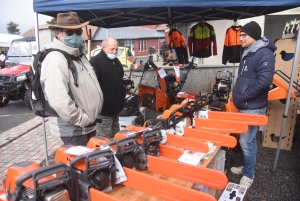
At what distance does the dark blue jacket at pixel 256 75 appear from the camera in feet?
7.18

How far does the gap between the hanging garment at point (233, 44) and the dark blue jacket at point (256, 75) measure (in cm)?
257

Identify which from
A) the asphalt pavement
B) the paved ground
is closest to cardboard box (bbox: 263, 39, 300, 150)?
the paved ground

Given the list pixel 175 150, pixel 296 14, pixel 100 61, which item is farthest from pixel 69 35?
pixel 296 14

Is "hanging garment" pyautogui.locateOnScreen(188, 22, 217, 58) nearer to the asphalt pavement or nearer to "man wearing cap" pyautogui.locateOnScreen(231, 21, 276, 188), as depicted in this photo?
"man wearing cap" pyautogui.locateOnScreen(231, 21, 276, 188)

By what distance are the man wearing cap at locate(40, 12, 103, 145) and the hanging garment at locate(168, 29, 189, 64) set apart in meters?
3.54

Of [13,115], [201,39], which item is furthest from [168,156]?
[13,115]

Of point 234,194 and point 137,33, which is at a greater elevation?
point 137,33

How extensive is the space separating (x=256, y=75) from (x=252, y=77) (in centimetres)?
5

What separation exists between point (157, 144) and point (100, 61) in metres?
1.64

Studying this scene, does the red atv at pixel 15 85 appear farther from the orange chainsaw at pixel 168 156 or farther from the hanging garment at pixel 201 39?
the orange chainsaw at pixel 168 156

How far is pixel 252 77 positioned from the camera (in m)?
2.31

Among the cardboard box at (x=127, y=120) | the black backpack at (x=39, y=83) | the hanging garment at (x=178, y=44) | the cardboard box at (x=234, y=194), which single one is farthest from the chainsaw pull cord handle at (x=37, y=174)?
the hanging garment at (x=178, y=44)

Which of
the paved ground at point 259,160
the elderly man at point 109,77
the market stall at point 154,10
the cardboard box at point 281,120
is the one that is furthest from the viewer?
the cardboard box at point 281,120

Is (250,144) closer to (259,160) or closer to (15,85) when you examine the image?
(259,160)
